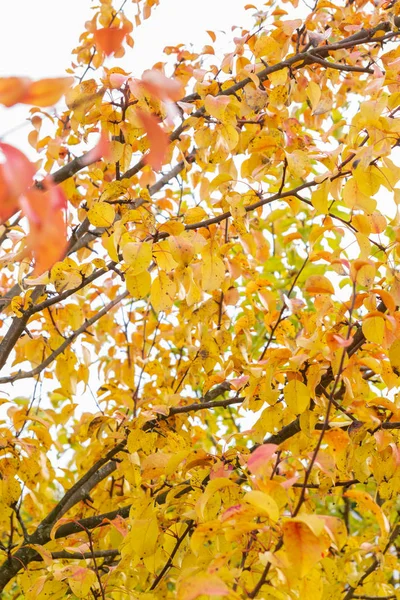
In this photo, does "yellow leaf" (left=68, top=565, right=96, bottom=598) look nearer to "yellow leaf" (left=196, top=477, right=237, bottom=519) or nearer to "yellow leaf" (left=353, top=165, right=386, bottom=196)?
"yellow leaf" (left=196, top=477, right=237, bottom=519)

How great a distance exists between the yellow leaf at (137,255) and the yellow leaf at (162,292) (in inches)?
6.3

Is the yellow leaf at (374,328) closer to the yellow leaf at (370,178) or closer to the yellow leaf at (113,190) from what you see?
the yellow leaf at (370,178)

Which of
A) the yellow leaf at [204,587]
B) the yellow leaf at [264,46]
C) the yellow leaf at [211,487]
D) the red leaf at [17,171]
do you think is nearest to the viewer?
the red leaf at [17,171]

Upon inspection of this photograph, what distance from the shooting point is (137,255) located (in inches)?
42.4

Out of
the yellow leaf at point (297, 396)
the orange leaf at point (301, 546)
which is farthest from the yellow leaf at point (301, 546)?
the yellow leaf at point (297, 396)

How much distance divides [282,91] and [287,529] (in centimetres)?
110

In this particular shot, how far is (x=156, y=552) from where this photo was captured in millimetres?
1152

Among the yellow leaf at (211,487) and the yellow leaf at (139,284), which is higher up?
the yellow leaf at (139,284)

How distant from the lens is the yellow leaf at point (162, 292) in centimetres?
125

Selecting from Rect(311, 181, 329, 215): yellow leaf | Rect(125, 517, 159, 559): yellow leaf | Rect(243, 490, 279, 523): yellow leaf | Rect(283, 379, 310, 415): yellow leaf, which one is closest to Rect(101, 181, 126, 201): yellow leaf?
Rect(311, 181, 329, 215): yellow leaf

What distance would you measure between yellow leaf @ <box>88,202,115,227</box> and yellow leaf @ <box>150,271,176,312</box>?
0.15m

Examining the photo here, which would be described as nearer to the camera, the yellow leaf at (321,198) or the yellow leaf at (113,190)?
the yellow leaf at (321,198)

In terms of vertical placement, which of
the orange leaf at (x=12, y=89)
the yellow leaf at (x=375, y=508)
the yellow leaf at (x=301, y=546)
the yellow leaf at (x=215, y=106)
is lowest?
the yellow leaf at (x=301, y=546)

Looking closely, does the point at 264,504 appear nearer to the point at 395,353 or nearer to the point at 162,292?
the point at 395,353
